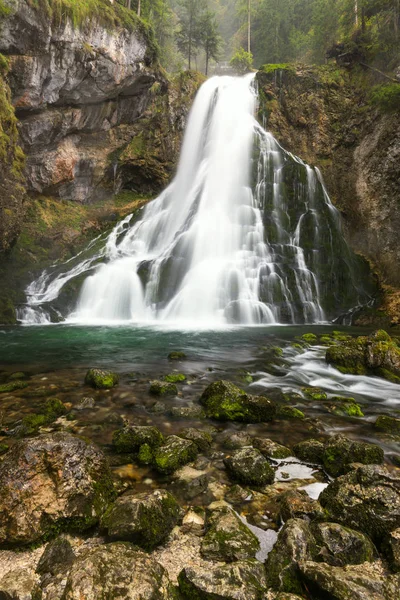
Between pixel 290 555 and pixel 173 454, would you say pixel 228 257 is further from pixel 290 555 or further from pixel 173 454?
pixel 290 555

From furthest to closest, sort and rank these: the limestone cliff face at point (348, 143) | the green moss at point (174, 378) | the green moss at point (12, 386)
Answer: the limestone cliff face at point (348, 143)
the green moss at point (174, 378)
the green moss at point (12, 386)

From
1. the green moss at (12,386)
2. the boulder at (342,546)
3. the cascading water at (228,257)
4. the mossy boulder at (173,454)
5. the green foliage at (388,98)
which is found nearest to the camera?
the boulder at (342,546)

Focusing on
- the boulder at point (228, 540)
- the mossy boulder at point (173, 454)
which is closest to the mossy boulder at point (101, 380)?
the mossy boulder at point (173, 454)

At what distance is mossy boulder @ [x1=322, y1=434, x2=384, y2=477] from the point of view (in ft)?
12.2

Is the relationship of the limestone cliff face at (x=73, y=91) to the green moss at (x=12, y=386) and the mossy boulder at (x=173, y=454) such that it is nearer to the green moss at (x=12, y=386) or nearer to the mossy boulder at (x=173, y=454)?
the green moss at (x=12, y=386)

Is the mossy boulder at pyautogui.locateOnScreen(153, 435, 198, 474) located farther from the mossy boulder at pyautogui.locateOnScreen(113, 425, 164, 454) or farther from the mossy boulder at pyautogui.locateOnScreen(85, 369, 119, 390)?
the mossy boulder at pyautogui.locateOnScreen(85, 369, 119, 390)

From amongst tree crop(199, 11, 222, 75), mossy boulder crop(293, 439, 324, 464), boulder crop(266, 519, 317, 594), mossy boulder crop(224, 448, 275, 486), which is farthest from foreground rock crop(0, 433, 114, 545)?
tree crop(199, 11, 222, 75)

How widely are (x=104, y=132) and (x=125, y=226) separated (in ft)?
26.3

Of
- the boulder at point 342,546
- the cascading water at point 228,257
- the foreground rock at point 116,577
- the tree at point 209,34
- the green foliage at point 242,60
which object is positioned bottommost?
the boulder at point 342,546

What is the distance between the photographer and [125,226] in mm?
24000

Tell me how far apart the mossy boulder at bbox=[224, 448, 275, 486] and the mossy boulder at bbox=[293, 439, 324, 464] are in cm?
63

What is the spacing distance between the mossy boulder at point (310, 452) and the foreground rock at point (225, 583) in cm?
193

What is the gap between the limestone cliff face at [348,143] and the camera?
1988 centimetres

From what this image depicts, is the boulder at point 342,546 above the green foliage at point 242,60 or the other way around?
the other way around
